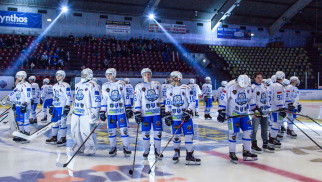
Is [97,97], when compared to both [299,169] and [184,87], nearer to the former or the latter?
[184,87]

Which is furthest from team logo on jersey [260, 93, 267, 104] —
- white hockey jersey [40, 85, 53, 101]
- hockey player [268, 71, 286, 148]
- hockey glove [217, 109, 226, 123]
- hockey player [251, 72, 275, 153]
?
white hockey jersey [40, 85, 53, 101]

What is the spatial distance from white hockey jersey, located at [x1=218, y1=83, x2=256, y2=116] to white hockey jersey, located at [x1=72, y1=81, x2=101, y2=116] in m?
2.93

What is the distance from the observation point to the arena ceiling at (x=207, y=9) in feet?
86.6

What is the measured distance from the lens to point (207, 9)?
2970 centimetres

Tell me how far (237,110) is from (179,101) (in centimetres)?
131

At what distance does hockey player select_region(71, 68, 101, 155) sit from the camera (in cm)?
693

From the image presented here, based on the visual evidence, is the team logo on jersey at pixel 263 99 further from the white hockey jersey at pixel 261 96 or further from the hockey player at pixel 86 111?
the hockey player at pixel 86 111

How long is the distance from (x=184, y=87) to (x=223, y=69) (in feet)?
74.2

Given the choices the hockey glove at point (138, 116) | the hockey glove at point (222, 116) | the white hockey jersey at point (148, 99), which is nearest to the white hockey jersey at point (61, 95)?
the white hockey jersey at point (148, 99)

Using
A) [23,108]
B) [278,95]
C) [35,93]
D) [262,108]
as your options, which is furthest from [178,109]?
[35,93]

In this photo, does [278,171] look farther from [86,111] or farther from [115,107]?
[86,111]

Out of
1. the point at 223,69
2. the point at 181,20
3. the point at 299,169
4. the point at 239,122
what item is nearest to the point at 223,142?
the point at 239,122

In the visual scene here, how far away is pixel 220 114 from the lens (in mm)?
6246

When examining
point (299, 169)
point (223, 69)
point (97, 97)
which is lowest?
point (299, 169)
